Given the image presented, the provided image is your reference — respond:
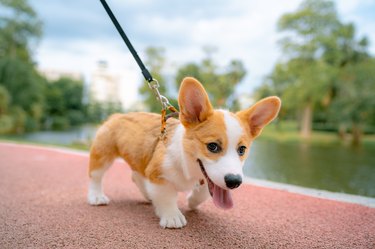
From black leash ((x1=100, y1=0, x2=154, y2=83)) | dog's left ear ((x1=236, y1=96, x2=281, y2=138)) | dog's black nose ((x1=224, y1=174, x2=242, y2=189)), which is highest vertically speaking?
black leash ((x1=100, y1=0, x2=154, y2=83))

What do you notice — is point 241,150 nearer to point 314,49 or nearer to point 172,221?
point 172,221

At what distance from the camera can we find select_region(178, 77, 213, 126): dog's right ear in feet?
7.30

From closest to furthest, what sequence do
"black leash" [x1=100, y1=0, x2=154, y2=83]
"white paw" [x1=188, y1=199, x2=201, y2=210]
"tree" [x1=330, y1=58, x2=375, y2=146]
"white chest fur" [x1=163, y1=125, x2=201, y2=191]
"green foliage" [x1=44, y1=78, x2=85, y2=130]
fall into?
"white chest fur" [x1=163, y1=125, x2=201, y2=191] → "black leash" [x1=100, y1=0, x2=154, y2=83] → "white paw" [x1=188, y1=199, x2=201, y2=210] → "tree" [x1=330, y1=58, x2=375, y2=146] → "green foliage" [x1=44, y1=78, x2=85, y2=130]

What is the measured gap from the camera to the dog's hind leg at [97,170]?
310 centimetres

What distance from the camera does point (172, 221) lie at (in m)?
2.55

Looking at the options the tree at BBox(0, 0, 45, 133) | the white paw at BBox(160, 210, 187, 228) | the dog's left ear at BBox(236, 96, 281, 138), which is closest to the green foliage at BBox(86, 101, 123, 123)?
the tree at BBox(0, 0, 45, 133)

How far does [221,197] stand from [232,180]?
31cm

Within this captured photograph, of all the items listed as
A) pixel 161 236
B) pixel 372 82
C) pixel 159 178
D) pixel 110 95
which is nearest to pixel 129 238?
pixel 161 236

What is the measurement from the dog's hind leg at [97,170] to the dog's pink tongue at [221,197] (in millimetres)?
1301

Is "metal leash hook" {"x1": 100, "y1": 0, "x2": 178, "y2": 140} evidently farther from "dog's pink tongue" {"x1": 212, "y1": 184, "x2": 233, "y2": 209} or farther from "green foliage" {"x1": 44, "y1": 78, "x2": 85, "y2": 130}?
"green foliage" {"x1": 44, "y1": 78, "x2": 85, "y2": 130}

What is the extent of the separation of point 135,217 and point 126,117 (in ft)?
3.16

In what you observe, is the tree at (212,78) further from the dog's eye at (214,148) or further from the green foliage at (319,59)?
the dog's eye at (214,148)

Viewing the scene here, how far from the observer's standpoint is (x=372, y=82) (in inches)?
742

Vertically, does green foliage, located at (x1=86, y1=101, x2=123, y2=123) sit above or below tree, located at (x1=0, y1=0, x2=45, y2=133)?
below
